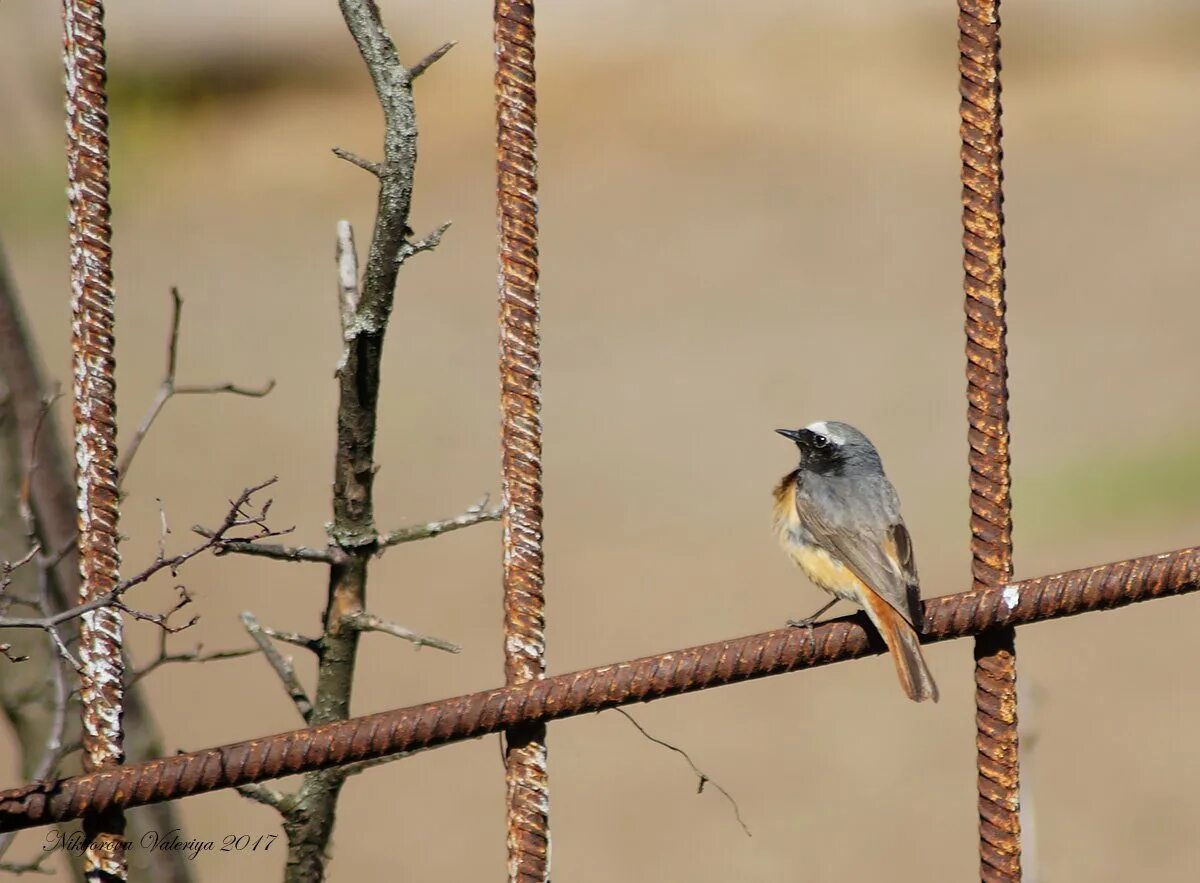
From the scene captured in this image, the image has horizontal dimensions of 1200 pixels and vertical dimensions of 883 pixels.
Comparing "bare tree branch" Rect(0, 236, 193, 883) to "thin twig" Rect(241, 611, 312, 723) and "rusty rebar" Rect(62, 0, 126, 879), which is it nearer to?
"thin twig" Rect(241, 611, 312, 723)

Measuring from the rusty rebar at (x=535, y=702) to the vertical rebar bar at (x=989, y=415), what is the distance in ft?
0.23

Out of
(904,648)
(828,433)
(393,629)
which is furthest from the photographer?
(828,433)

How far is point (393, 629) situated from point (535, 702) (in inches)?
30.5

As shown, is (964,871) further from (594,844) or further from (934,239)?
(934,239)

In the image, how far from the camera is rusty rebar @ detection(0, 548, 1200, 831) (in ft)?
6.53

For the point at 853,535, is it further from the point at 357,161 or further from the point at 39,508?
the point at 39,508

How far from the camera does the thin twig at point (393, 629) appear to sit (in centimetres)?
269

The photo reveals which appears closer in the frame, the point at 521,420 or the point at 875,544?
the point at 521,420

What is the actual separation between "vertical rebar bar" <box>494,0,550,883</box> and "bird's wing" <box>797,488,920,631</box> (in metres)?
1.20

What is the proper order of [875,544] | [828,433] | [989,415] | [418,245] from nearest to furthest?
[989,415]
[418,245]
[875,544]
[828,433]

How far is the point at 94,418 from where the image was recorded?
2068 mm

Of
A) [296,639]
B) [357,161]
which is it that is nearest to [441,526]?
[296,639]

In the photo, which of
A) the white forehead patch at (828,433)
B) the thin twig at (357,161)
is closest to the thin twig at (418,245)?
the thin twig at (357,161)

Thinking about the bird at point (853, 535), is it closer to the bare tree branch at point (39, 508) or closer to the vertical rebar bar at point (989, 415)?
the vertical rebar bar at point (989, 415)
